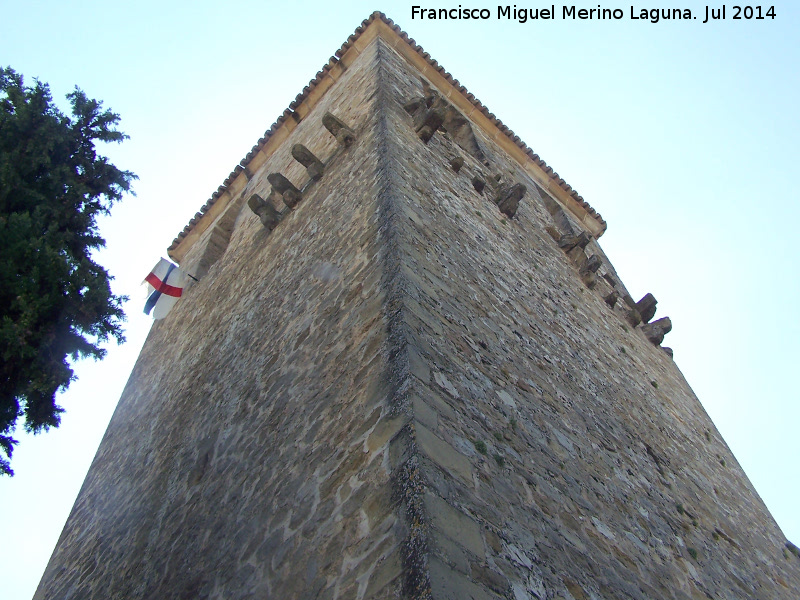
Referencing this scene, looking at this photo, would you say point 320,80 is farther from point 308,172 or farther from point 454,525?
point 454,525

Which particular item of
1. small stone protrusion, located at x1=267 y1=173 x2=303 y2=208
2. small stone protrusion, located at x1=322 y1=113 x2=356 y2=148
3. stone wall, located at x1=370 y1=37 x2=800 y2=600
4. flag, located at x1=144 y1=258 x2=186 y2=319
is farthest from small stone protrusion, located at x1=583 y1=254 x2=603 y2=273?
flag, located at x1=144 y1=258 x2=186 y2=319

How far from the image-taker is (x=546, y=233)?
8.11 m

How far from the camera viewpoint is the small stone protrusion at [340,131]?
A: 21.0 feet

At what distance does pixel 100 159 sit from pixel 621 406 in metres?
4.98

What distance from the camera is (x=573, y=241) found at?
26.7 ft

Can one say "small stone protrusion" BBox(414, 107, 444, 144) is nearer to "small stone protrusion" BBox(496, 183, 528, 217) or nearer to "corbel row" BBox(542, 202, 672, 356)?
"small stone protrusion" BBox(496, 183, 528, 217)

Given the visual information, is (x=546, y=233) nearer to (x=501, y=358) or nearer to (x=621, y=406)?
(x=621, y=406)

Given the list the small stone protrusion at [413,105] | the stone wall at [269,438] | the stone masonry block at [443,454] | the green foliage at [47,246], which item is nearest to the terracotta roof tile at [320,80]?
the stone wall at [269,438]

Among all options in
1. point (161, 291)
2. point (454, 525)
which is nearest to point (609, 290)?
point (161, 291)

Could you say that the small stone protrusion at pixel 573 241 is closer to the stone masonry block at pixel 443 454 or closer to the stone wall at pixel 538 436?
the stone wall at pixel 538 436

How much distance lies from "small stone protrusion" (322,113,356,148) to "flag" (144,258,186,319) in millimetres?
3047

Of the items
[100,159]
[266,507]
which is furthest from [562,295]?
[100,159]

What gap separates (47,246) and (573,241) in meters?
5.61

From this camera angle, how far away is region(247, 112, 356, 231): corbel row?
6.47m
